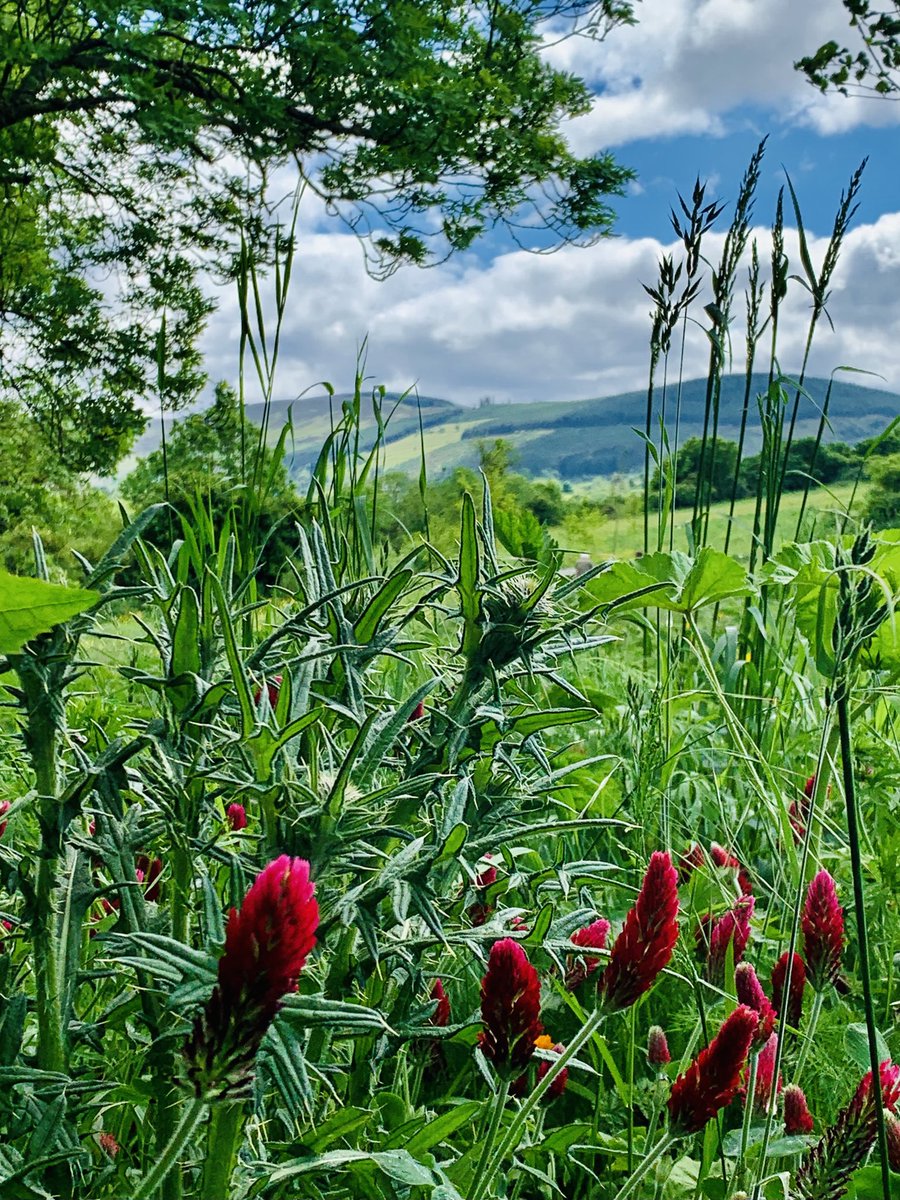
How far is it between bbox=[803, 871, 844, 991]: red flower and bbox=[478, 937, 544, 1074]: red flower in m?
0.35

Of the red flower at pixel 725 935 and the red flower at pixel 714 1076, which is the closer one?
the red flower at pixel 714 1076

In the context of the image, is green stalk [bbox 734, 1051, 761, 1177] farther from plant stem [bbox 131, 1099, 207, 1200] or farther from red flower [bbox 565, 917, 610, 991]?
plant stem [bbox 131, 1099, 207, 1200]

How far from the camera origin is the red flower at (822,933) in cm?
89

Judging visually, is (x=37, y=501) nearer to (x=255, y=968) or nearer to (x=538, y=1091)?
(x=538, y=1091)

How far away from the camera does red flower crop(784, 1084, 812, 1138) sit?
873 millimetres

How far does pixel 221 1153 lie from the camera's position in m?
0.57

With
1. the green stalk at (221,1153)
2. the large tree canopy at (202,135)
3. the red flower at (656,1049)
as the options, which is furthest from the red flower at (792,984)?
the large tree canopy at (202,135)

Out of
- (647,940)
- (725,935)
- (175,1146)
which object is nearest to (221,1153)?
(175,1146)

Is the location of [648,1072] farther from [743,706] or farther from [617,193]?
[617,193]

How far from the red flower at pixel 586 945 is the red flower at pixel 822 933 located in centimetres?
19

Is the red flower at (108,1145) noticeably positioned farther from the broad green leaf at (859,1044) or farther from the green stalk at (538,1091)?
the broad green leaf at (859,1044)

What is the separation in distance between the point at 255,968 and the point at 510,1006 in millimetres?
292

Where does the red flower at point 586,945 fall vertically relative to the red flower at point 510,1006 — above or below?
below

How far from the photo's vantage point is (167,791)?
26.6 inches
